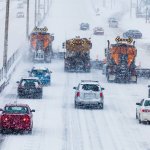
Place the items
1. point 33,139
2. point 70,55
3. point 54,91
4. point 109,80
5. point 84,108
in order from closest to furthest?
point 33,139 → point 84,108 → point 54,91 → point 109,80 → point 70,55

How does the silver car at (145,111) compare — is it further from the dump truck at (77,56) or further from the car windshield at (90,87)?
the dump truck at (77,56)

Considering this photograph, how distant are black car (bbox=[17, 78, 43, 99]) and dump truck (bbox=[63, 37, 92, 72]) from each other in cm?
2072

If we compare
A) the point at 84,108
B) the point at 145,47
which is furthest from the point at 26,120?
the point at 145,47

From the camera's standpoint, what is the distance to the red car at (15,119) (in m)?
33.2

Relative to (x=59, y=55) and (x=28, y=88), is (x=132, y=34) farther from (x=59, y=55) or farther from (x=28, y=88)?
(x=28, y=88)

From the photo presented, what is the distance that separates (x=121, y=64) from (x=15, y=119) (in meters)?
30.4

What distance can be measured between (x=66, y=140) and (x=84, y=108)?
40.5 ft

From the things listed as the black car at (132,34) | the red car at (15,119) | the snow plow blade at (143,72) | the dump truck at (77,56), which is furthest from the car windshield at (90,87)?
the black car at (132,34)

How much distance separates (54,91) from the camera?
179ft

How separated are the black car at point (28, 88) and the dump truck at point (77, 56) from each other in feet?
68.0

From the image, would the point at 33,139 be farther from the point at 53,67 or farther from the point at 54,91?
the point at 53,67

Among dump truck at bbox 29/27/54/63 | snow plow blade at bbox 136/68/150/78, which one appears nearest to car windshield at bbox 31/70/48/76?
snow plow blade at bbox 136/68/150/78

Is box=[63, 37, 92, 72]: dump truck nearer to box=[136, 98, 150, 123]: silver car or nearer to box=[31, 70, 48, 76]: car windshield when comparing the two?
box=[31, 70, 48, 76]: car windshield

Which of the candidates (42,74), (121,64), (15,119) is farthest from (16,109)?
(121,64)
